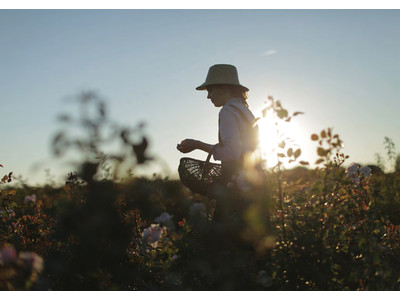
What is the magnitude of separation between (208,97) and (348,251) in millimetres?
1978

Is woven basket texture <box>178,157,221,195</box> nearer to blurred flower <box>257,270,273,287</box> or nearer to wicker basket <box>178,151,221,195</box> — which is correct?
wicker basket <box>178,151,221,195</box>

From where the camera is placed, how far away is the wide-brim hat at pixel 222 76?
4.01 meters

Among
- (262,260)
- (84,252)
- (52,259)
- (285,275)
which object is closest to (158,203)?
(84,252)

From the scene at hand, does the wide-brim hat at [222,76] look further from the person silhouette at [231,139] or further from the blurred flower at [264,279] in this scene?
the blurred flower at [264,279]

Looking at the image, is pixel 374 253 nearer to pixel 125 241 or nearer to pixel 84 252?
pixel 125 241

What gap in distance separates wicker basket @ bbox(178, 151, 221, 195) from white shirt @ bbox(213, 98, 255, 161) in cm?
11

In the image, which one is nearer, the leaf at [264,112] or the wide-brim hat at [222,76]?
the leaf at [264,112]

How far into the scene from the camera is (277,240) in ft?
10.9

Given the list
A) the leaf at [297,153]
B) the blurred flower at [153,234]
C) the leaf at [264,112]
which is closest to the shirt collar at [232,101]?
the leaf at [264,112]

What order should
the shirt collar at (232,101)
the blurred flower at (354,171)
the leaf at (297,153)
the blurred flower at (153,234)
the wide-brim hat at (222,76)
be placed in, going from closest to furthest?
the leaf at (297,153) → the blurred flower at (153,234) → the shirt collar at (232,101) → the wide-brim hat at (222,76) → the blurred flower at (354,171)

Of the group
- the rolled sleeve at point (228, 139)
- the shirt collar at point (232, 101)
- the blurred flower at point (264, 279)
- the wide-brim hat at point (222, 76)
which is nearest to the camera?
the blurred flower at point (264, 279)

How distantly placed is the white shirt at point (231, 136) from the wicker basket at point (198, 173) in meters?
0.11

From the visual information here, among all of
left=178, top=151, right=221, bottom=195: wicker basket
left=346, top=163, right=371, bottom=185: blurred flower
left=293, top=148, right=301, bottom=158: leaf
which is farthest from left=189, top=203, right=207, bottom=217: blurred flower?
Answer: left=346, top=163, right=371, bottom=185: blurred flower

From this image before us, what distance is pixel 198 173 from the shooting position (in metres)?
3.71
